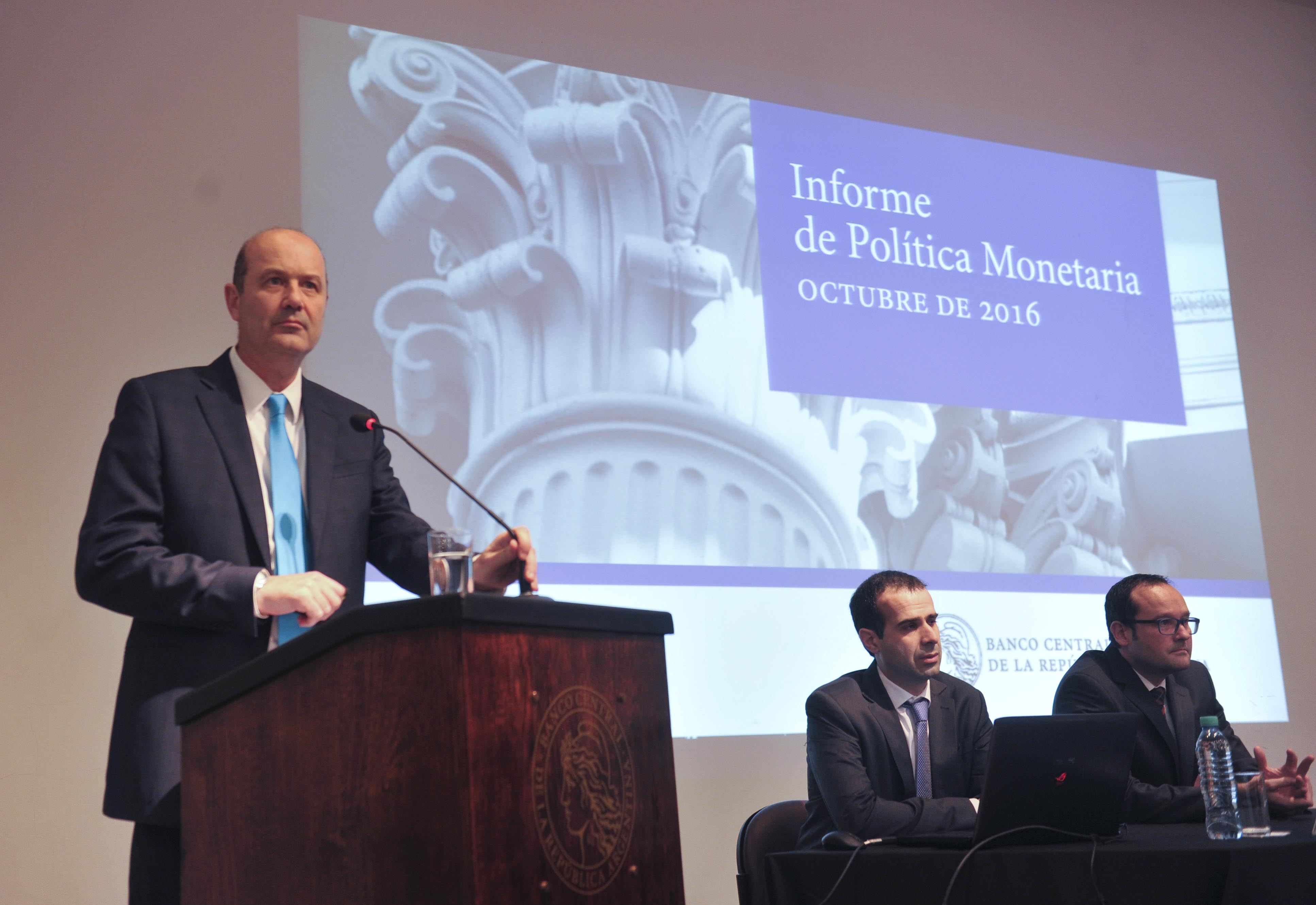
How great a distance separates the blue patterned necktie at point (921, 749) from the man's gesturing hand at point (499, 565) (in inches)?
Result: 60.3

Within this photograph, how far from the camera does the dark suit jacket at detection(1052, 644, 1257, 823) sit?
3039mm

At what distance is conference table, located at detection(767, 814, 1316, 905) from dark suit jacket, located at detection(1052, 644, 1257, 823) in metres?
1.04

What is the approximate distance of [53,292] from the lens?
3.02 metres

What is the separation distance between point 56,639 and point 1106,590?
312 cm

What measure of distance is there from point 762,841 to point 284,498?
132 centimetres

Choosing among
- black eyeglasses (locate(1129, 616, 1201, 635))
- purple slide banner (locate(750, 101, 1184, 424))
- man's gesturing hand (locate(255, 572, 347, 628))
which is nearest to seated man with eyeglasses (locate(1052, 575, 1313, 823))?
black eyeglasses (locate(1129, 616, 1201, 635))

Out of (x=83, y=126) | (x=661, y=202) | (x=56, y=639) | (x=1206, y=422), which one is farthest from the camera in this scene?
(x=1206, y=422)

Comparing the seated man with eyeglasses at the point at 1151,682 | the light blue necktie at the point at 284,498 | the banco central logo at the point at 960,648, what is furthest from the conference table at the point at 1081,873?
the banco central logo at the point at 960,648

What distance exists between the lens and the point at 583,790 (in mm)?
1265

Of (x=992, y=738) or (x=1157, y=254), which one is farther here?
(x=1157, y=254)

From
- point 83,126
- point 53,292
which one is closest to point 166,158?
point 83,126

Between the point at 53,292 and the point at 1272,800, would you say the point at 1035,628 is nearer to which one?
the point at 1272,800

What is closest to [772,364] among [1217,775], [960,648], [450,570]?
[960,648]

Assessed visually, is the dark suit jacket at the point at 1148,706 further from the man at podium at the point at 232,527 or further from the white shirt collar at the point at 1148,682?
the man at podium at the point at 232,527
